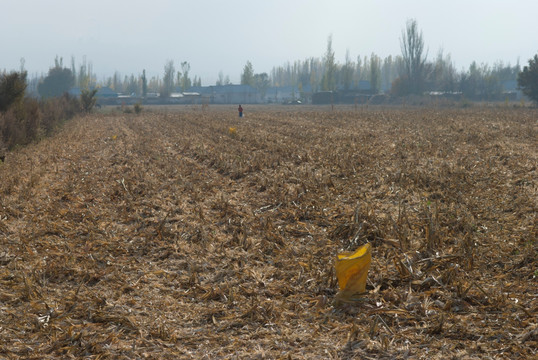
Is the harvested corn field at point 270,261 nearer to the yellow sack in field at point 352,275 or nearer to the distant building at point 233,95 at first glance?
the yellow sack in field at point 352,275

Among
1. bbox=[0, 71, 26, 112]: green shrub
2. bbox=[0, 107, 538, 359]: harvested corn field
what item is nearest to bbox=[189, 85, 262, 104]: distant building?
bbox=[0, 71, 26, 112]: green shrub

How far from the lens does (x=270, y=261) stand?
648 centimetres

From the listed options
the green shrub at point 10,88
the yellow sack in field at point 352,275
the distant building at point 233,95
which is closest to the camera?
the yellow sack in field at point 352,275

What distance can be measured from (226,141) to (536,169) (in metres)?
11.4

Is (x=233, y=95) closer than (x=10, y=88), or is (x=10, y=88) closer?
(x=10, y=88)

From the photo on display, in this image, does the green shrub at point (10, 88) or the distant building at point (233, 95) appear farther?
the distant building at point (233, 95)

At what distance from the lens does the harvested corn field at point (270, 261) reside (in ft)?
14.6

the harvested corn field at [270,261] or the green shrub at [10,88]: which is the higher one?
the green shrub at [10,88]

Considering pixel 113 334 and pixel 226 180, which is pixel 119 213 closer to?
pixel 226 180

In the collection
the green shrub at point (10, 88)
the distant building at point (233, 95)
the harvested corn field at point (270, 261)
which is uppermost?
the distant building at point (233, 95)

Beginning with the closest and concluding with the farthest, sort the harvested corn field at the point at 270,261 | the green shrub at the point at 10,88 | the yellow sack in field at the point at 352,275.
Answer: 1. the harvested corn field at the point at 270,261
2. the yellow sack in field at the point at 352,275
3. the green shrub at the point at 10,88

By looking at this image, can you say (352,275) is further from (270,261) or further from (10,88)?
(10,88)

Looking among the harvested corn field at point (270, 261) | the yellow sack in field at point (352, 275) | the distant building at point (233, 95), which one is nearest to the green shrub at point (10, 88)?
the harvested corn field at point (270, 261)

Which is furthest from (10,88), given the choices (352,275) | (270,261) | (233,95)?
(233,95)
